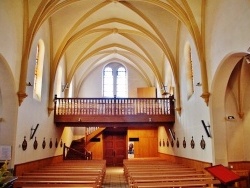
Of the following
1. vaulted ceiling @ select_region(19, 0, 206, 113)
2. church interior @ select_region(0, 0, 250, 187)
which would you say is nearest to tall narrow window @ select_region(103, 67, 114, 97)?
church interior @ select_region(0, 0, 250, 187)

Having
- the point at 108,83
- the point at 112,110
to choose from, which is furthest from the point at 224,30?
the point at 108,83

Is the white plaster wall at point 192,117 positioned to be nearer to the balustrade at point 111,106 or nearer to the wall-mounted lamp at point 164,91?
the balustrade at point 111,106

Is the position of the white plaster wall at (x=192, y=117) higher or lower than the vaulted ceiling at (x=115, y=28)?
lower

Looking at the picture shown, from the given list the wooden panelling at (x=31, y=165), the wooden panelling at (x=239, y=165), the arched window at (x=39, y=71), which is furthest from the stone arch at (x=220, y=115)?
the arched window at (x=39, y=71)

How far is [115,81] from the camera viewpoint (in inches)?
830

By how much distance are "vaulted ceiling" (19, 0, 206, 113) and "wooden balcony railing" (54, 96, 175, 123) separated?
1488mm

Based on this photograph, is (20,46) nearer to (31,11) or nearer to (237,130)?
(31,11)

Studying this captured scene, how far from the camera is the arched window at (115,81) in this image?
20.9m

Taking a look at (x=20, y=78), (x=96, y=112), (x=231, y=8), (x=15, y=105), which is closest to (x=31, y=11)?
(x=20, y=78)

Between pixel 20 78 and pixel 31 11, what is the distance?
2.68 metres

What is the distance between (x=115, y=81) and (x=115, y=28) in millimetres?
6423

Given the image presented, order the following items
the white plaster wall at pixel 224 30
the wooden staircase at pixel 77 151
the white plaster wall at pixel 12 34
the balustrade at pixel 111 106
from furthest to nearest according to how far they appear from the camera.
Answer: the wooden staircase at pixel 77 151 < the balustrade at pixel 111 106 < the white plaster wall at pixel 12 34 < the white plaster wall at pixel 224 30

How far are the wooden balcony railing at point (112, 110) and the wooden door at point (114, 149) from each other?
7309 mm

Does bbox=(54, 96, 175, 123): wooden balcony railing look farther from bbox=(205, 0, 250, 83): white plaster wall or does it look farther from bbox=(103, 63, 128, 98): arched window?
bbox=(103, 63, 128, 98): arched window
